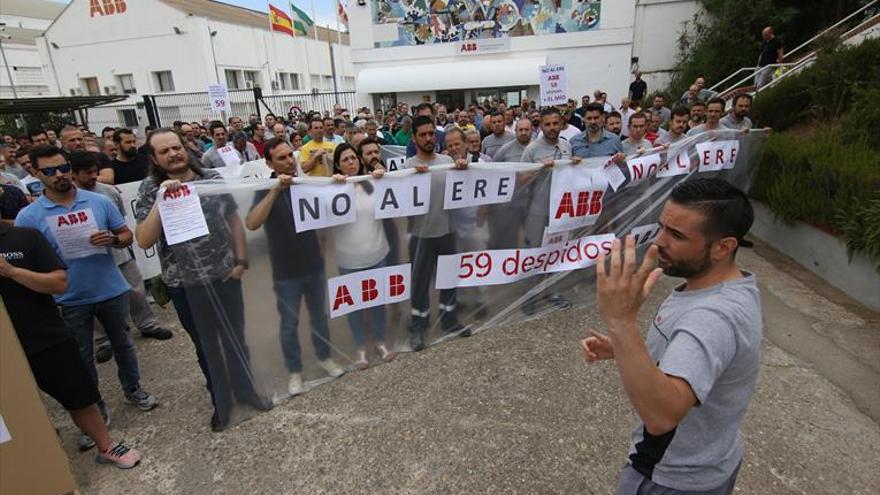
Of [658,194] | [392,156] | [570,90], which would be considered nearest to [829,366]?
[658,194]

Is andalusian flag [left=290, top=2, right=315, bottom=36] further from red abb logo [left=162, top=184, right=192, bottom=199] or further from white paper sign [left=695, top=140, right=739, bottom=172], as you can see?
red abb logo [left=162, top=184, right=192, bottom=199]

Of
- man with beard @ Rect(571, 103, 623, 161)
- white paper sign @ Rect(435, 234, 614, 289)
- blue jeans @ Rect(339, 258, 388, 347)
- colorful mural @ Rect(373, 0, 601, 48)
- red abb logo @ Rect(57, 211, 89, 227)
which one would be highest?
colorful mural @ Rect(373, 0, 601, 48)

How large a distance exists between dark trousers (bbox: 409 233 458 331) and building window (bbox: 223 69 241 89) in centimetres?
2833

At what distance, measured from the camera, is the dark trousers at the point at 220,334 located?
3.05 m

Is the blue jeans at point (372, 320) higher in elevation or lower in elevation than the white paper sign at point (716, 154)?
lower

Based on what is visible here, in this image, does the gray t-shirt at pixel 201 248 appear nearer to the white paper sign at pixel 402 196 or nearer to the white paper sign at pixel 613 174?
the white paper sign at pixel 402 196

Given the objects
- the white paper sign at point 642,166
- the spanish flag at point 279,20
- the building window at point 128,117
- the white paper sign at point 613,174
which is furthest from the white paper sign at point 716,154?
the building window at point 128,117

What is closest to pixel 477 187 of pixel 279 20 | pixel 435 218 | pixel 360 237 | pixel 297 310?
pixel 435 218

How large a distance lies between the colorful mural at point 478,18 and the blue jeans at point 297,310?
22859mm

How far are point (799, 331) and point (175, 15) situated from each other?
3136 cm

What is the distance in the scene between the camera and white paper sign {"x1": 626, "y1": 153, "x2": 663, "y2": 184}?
4.48 metres

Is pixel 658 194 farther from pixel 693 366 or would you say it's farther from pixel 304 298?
pixel 693 366

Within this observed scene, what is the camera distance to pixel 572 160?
13.7ft

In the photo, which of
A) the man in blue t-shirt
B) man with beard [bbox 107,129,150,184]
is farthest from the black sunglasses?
man with beard [bbox 107,129,150,184]
